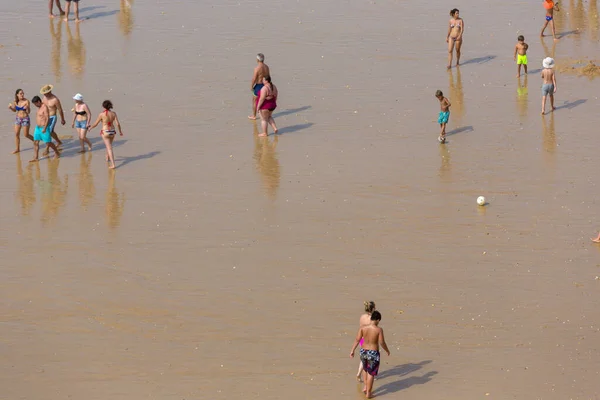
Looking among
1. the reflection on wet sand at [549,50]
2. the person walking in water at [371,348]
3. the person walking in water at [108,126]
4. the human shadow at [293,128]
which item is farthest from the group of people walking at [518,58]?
the person walking in water at [371,348]

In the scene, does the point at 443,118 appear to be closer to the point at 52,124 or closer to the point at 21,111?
the point at 52,124

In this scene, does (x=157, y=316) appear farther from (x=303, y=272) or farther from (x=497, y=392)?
(x=497, y=392)

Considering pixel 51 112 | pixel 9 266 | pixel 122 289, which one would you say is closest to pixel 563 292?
pixel 122 289

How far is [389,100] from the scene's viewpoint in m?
23.2

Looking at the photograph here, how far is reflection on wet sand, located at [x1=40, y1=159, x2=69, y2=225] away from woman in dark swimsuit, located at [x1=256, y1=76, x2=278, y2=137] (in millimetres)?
3980

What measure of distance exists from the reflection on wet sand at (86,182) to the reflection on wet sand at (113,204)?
30 cm

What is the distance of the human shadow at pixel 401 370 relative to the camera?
13.1 metres

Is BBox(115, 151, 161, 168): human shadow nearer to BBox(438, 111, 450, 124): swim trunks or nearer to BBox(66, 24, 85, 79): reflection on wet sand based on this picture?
BBox(66, 24, 85, 79): reflection on wet sand

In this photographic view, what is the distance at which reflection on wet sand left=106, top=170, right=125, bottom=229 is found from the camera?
17594 millimetres

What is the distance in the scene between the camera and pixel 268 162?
2008cm

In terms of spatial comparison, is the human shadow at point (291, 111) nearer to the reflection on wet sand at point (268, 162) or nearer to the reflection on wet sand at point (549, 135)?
the reflection on wet sand at point (268, 162)

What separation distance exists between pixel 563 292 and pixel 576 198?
3623 mm

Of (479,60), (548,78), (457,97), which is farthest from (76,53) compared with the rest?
(548,78)

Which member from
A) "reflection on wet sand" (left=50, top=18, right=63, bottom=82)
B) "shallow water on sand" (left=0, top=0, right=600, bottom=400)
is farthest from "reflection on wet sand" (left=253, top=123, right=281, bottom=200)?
"reflection on wet sand" (left=50, top=18, right=63, bottom=82)
